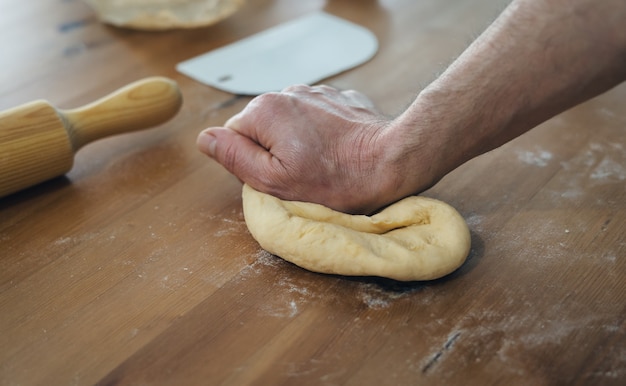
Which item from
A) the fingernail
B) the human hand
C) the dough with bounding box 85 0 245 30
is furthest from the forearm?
the dough with bounding box 85 0 245 30

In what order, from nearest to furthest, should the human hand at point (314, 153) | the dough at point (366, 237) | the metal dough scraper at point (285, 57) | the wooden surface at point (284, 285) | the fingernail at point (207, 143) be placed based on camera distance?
the wooden surface at point (284, 285), the dough at point (366, 237), the human hand at point (314, 153), the fingernail at point (207, 143), the metal dough scraper at point (285, 57)

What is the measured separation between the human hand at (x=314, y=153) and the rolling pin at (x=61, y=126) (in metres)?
0.29

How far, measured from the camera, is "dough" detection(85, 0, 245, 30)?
2201 mm

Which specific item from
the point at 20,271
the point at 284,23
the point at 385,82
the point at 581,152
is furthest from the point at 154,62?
the point at 581,152

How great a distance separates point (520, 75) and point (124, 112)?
911mm

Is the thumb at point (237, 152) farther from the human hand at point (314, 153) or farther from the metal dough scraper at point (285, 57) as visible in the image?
the metal dough scraper at point (285, 57)

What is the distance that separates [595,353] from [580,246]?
269 mm

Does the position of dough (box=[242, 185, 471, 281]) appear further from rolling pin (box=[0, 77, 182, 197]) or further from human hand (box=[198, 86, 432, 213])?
rolling pin (box=[0, 77, 182, 197])

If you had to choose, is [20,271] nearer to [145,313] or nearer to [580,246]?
[145,313]

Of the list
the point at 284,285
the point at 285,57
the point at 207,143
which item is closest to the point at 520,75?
the point at 284,285

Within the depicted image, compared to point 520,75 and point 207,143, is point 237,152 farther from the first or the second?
point 520,75

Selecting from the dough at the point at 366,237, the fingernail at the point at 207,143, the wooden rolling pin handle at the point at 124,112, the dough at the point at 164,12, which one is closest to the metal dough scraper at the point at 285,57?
the dough at the point at 164,12

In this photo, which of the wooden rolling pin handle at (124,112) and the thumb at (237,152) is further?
the wooden rolling pin handle at (124,112)

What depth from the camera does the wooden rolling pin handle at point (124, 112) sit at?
4.92 feet
